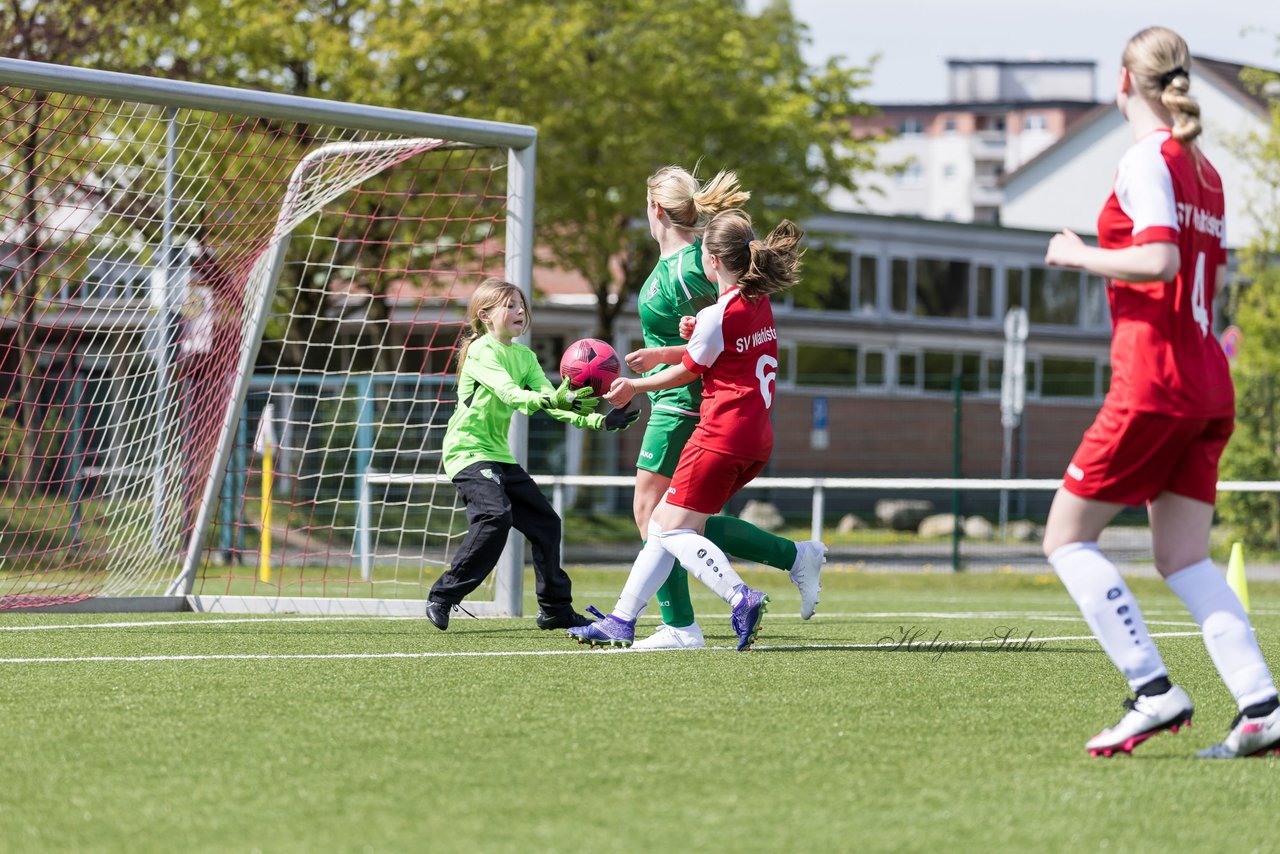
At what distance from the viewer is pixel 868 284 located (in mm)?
39000

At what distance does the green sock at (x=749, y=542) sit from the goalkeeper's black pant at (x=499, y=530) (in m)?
0.75

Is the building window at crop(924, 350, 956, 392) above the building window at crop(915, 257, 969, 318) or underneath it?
underneath

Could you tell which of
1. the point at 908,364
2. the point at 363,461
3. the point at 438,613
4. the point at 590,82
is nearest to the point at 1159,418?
the point at 438,613

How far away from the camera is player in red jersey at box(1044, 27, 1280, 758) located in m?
4.16

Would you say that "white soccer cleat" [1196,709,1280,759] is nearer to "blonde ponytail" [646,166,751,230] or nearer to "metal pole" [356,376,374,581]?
"blonde ponytail" [646,166,751,230]

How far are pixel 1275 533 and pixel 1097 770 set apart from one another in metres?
16.2

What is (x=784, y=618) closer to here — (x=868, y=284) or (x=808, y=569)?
(x=808, y=569)

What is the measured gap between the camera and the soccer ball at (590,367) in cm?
680

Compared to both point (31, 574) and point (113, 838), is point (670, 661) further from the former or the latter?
point (31, 574)

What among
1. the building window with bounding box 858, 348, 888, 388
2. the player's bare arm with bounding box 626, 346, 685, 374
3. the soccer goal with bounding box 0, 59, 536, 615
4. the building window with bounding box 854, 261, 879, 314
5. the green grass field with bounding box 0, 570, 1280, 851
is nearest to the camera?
the green grass field with bounding box 0, 570, 1280, 851

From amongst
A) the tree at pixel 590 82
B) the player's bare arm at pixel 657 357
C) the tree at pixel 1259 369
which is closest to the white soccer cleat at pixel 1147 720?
the player's bare arm at pixel 657 357

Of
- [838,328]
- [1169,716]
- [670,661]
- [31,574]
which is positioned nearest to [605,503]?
[31,574]

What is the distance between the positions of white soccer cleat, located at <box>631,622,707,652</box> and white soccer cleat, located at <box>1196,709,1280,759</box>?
286cm

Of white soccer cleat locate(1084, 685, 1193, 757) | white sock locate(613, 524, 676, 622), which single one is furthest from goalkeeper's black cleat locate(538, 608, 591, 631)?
white soccer cleat locate(1084, 685, 1193, 757)
